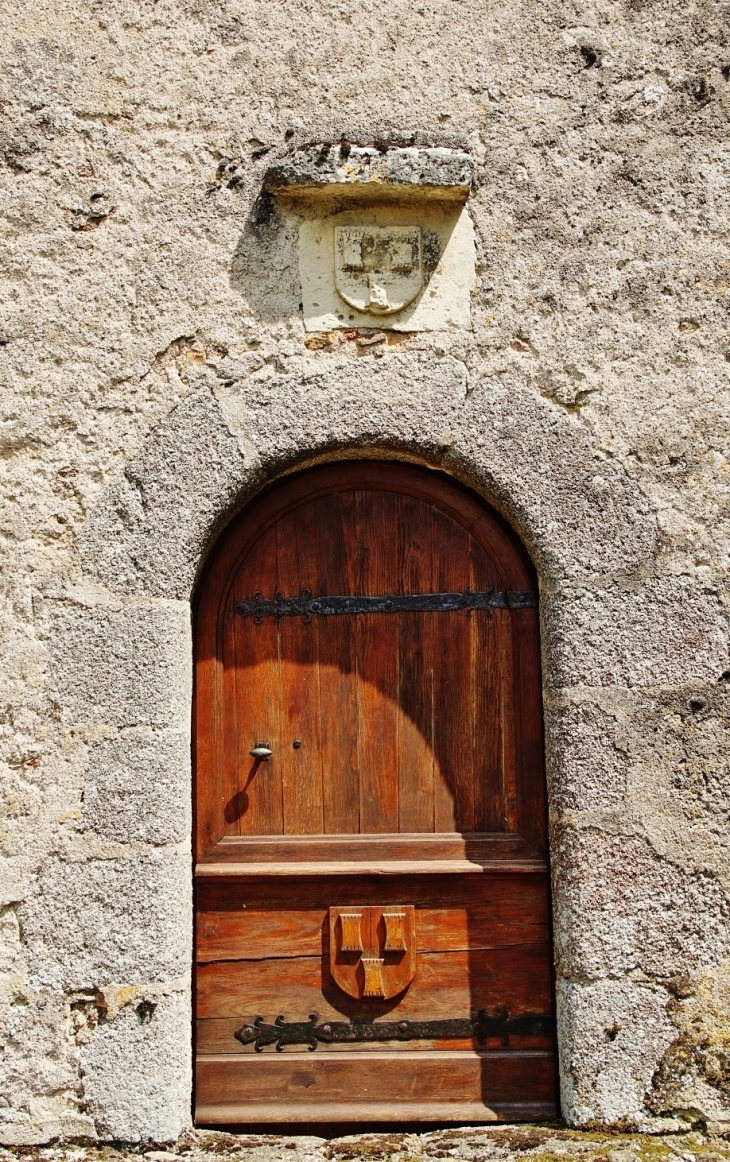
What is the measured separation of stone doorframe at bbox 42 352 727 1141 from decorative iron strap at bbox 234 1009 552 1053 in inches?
5.5

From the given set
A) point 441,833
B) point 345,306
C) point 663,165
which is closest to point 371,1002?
point 441,833

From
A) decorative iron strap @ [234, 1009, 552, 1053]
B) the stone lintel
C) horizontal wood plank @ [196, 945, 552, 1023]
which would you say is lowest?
decorative iron strap @ [234, 1009, 552, 1053]

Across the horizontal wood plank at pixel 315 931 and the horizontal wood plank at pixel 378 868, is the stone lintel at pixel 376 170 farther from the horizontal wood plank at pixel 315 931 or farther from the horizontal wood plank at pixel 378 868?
the horizontal wood plank at pixel 315 931

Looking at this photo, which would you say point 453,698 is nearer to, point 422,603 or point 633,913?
point 422,603

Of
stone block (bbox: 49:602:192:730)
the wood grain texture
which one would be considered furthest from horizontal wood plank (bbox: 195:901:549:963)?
stone block (bbox: 49:602:192:730)

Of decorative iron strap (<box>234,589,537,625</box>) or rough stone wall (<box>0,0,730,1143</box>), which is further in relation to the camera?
decorative iron strap (<box>234,589,537,625</box>)

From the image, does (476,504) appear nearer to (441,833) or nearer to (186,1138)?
(441,833)

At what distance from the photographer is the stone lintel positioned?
2.50m

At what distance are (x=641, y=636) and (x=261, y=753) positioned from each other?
1.09 meters

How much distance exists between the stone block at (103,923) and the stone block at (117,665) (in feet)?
1.24

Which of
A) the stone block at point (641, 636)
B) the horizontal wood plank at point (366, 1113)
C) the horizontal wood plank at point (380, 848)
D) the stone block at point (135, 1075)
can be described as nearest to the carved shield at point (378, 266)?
the stone block at point (641, 636)

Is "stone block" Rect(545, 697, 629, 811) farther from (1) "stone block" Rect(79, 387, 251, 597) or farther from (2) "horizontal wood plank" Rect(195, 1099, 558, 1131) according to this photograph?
(1) "stone block" Rect(79, 387, 251, 597)

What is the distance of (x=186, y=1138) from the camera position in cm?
239

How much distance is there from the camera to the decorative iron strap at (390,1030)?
250 cm
